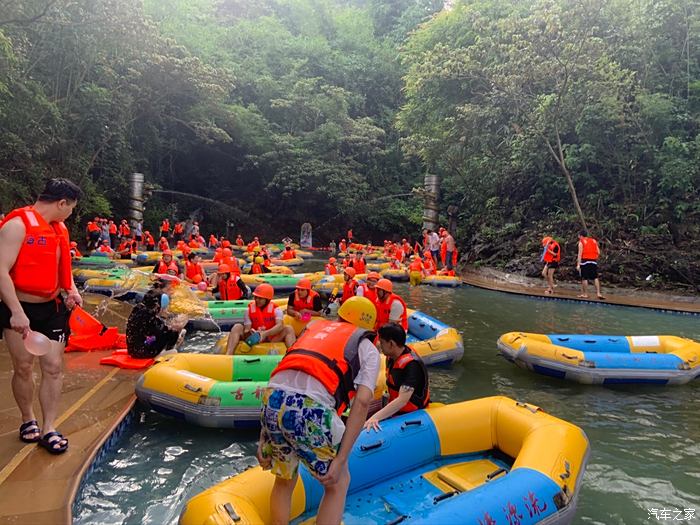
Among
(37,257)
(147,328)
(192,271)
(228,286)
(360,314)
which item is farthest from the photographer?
(192,271)

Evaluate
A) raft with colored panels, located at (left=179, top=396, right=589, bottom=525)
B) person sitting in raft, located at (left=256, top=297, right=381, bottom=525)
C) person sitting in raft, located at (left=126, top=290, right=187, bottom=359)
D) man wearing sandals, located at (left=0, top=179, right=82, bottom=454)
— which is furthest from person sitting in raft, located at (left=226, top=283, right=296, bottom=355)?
person sitting in raft, located at (left=256, top=297, right=381, bottom=525)

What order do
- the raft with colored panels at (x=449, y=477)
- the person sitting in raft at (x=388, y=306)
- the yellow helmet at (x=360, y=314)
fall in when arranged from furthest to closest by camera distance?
the person sitting in raft at (x=388, y=306)
the raft with colored panels at (x=449, y=477)
the yellow helmet at (x=360, y=314)

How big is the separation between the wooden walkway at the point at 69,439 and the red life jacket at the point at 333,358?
1.68m

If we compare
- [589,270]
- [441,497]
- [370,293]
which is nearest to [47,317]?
[441,497]

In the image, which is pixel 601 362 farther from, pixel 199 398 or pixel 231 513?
pixel 231 513

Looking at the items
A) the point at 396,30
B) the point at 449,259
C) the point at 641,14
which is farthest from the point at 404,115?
the point at 396,30

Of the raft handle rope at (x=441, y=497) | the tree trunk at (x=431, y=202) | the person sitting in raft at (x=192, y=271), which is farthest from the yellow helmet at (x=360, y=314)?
the tree trunk at (x=431, y=202)

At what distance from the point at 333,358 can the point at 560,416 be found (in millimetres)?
3767

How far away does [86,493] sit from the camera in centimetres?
335

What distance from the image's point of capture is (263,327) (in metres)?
5.94

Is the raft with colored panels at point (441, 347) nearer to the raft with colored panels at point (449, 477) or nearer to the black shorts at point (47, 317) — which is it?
the raft with colored panels at point (449, 477)

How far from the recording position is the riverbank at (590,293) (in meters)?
11.7

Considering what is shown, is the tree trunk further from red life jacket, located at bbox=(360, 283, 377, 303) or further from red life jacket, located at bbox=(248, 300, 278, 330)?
red life jacket, located at bbox=(248, 300, 278, 330)

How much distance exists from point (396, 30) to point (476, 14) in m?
22.1
